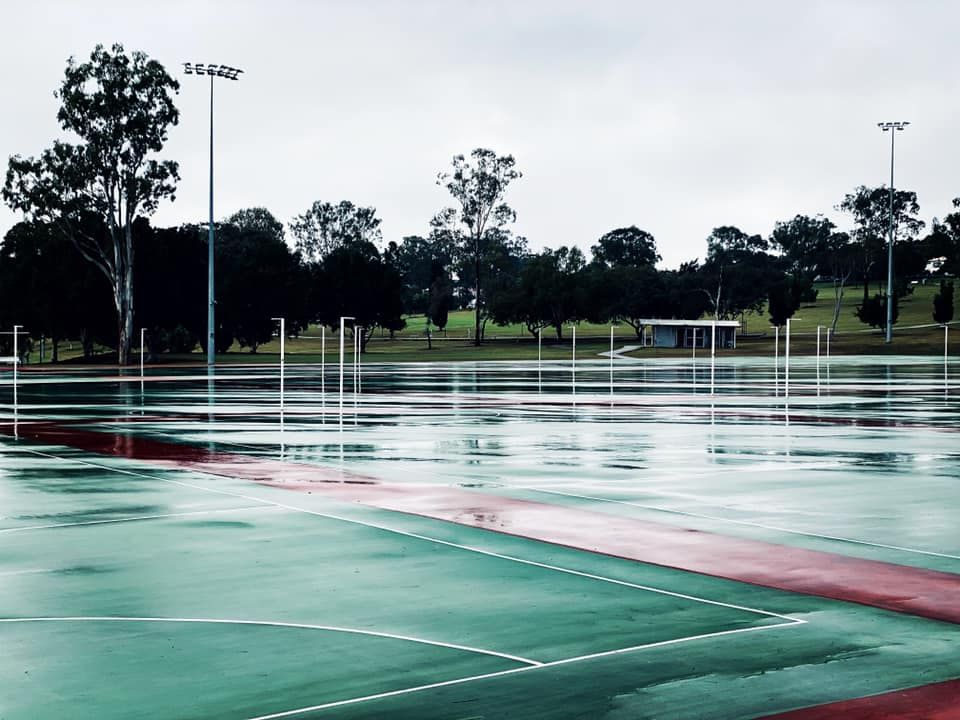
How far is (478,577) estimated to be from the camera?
10.2m

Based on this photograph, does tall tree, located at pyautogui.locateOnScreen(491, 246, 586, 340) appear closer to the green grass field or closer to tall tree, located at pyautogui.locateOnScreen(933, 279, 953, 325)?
the green grass field

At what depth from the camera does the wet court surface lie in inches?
276

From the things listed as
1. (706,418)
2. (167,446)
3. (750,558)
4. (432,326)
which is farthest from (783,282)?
(750,558)

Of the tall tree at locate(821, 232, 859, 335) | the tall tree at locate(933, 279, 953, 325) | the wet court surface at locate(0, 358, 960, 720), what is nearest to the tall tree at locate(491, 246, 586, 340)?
the tall tree at locate(821, 232, 859, 335)

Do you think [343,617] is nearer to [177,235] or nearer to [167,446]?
[167,446]

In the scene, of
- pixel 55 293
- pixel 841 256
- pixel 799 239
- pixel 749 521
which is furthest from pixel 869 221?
pixel 749 521

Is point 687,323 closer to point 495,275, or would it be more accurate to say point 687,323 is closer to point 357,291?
point 495,275

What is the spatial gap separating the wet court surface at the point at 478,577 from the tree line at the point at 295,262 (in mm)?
60424

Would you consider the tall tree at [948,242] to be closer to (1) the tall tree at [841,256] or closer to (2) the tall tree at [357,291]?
(1) the tall tree at [841,256]

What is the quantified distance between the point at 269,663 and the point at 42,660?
1269 millimetres

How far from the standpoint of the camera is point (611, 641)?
26.5ft

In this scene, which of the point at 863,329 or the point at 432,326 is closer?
the point at 863,329

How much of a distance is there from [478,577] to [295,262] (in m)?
116

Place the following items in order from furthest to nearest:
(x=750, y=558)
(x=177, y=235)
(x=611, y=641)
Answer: (x=177, y=235), (x=750, y=558), (x=611, y=641)
